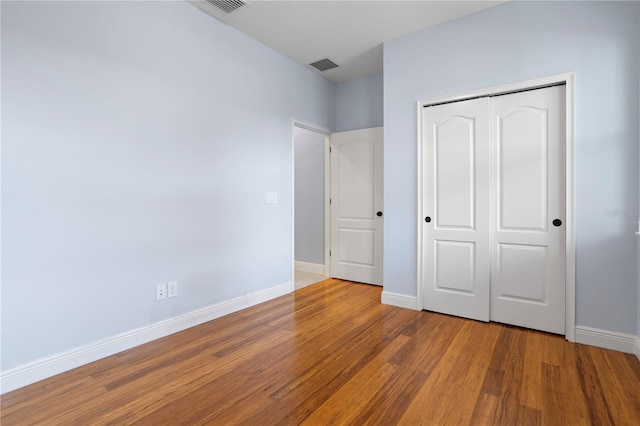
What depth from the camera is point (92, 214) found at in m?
2.18

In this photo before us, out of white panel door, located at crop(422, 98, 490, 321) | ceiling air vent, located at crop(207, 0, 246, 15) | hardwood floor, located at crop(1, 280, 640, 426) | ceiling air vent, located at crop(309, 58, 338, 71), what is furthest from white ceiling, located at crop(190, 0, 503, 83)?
hardwood floor, located at crop(1, 280, 640, 426)

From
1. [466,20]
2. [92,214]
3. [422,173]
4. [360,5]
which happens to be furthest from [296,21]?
[92,214]

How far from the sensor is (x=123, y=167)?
2344mm

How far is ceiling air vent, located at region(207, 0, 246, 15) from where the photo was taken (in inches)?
106

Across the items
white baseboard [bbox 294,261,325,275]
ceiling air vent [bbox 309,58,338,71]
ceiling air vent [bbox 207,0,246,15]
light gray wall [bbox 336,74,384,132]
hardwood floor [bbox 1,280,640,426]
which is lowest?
hardwood floor [bbox 1,280,640,426]

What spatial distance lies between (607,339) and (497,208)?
3.97 feet

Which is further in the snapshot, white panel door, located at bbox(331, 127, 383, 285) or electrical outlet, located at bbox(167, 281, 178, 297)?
white panel door, located at bbox(331, 127, 383, 285)

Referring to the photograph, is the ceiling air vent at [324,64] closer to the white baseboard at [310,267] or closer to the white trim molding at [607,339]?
the white baseboard at [310,267]

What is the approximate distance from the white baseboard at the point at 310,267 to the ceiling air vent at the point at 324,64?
2.69 m

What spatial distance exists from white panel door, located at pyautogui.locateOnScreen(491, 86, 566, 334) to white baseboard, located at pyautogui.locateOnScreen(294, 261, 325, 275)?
2426 mm

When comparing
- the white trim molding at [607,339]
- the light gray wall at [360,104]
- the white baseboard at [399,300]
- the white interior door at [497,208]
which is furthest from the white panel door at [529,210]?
the light gray wall at [360,104]

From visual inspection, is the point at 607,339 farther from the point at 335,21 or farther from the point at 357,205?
the point at 335,21

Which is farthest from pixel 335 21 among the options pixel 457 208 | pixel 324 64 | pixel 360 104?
pixel 457 208

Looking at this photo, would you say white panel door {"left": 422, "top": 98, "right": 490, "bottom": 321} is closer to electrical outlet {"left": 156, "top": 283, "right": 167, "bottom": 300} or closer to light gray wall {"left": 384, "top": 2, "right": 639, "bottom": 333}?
light gray wall {"left": 384, "top": 2, "right": 639, "bottom": 333}
